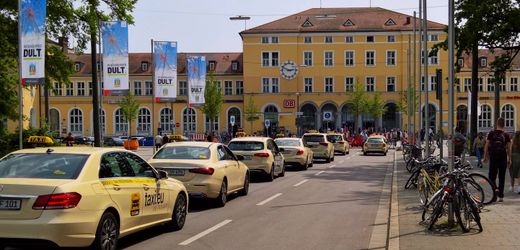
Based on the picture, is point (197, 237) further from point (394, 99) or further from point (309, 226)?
point (394, 99)

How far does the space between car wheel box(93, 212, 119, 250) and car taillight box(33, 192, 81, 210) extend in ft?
1.98

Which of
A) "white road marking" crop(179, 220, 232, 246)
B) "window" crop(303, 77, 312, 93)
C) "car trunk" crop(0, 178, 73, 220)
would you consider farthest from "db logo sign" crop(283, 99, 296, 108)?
"car trunk" crop(0, 178, 73, 220)

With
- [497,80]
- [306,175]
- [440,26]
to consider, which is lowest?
[306,175]

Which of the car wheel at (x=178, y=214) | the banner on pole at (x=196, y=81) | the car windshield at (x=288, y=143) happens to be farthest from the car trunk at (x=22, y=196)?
the banner on pole at (x=196, y=81)

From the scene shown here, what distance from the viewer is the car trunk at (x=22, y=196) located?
24.8 feet

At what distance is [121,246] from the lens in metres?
9.50

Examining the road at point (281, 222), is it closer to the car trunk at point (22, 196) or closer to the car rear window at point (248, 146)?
the car rear window at point (248, 146)

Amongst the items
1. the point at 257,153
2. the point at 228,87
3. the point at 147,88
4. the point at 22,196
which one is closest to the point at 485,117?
the point at 228,87

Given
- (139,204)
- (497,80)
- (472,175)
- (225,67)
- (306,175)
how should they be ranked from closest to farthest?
(139,204) < (472,175) < (306,175) < (497,80) < (225,67)

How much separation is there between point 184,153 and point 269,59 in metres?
74.2

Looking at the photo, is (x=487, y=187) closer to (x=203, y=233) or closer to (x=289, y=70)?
(x=203, y=233)

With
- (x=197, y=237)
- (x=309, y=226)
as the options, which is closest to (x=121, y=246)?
(x=197, y=237)

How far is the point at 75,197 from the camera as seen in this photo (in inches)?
306

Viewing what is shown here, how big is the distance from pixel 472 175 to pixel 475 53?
938 inches
